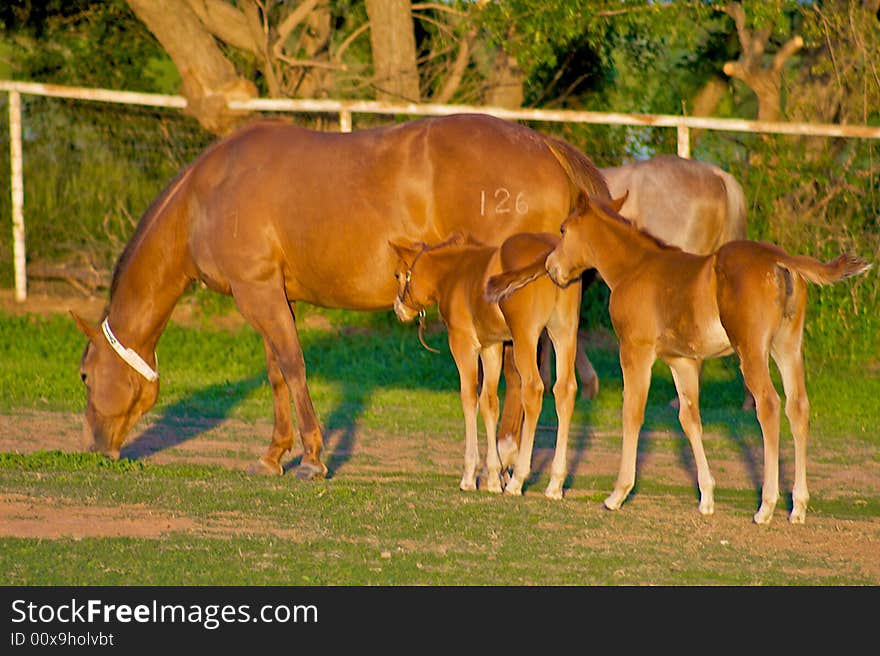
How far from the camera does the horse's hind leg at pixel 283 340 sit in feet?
31.7

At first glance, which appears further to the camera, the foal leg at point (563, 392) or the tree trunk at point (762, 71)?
the tree trunk at point (762, 71)

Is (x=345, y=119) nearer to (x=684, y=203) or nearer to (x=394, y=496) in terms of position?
(x=684, y=203)

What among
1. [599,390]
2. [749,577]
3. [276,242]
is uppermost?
[276,242]

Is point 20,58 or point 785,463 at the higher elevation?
point 20,58

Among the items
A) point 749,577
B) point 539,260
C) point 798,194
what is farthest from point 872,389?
point 749,577

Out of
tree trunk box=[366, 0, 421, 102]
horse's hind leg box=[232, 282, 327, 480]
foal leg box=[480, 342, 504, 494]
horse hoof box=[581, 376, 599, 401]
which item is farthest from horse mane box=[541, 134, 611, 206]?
tree trunk box=[366, 0, 421, 102]

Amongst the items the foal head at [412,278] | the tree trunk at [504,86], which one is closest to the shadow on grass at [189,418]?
the foal head at [412,278]

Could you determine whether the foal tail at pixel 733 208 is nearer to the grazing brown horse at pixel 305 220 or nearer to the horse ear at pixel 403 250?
the grazing brown horse at pixel 305 220

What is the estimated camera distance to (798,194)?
1576 centimetres

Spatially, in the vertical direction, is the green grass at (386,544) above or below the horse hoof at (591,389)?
above

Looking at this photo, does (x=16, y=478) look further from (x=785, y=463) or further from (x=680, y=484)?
(x=785, y=463)

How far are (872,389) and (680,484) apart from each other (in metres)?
5.24

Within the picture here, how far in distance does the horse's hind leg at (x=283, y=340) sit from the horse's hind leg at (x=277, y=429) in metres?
0.02

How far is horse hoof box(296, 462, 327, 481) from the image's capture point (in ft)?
31.1
